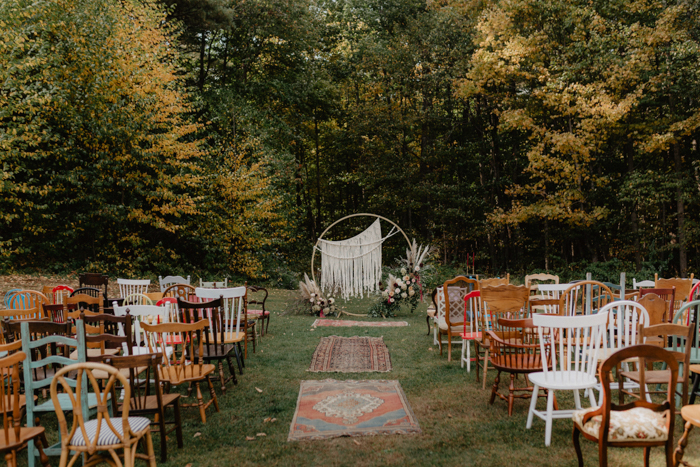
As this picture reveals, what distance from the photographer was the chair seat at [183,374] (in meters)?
3.65

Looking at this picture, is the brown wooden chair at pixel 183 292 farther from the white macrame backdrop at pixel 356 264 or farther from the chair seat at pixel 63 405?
the white macrame backdrop at pixel 356 264

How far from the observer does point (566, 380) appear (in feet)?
10.6

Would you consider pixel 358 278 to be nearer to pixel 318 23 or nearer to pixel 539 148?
pixel 539 148

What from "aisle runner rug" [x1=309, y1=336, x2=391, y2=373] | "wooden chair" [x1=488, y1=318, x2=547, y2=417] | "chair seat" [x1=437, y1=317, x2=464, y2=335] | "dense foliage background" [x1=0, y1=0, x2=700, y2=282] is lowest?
"aisle runner rug" [x1=309, y1=336, x2=391, y2=373]

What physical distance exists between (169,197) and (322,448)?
1040cm

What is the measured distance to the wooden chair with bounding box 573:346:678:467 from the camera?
7.78 feet

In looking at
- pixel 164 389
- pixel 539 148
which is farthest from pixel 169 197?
pixel 539 148

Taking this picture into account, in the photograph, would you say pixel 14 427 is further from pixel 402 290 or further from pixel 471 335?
pixel 402 290

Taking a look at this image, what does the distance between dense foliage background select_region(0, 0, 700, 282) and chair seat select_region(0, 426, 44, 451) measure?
28.8 feet

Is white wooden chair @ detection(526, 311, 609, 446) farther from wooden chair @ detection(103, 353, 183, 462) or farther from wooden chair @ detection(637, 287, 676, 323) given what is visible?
wooden chair @ detection(103, 353, 183, 462)

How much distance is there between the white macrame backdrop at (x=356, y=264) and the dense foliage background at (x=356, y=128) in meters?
5.17

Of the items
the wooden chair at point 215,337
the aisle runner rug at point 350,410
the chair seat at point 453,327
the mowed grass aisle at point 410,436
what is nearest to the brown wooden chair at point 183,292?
the wooden chair at point 215,337

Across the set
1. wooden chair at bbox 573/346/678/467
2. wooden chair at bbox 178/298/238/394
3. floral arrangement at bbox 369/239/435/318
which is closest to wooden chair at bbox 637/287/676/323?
wooden chair at bbox 573/346/678/467

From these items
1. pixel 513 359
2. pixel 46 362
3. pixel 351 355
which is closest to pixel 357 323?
pixel 351 355
